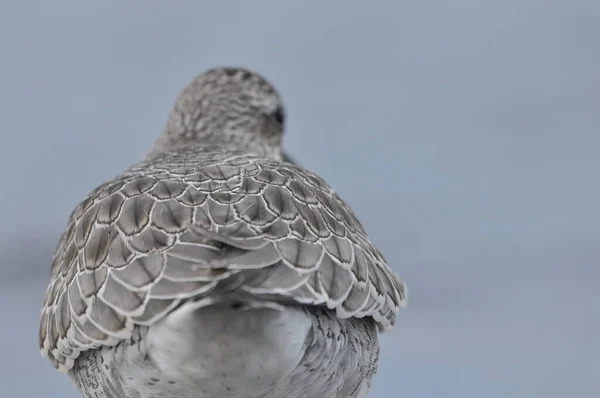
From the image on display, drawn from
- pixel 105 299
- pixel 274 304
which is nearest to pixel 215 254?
pixel 274 304

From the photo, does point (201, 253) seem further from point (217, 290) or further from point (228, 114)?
point (228, 114)

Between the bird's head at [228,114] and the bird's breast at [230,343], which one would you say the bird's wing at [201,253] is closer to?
the bird's breast at [230,343]

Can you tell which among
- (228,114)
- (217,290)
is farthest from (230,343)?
(228,114)

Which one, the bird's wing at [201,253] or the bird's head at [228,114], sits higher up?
the bird's wing at [201,253]

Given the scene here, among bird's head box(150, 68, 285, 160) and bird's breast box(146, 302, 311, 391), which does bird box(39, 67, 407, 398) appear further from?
bird's head box(150, 68, 285, 160)

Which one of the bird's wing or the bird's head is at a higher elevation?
the bird's wing

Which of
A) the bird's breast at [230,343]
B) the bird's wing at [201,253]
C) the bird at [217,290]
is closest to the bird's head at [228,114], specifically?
the bird at [217,290]

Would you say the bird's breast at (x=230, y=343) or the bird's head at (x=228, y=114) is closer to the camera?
the bird's breast at (x=230, y=343)

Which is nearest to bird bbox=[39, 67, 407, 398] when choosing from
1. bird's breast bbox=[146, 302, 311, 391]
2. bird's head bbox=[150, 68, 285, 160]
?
bird's breast bbox=[146, 302, 311, 391]
